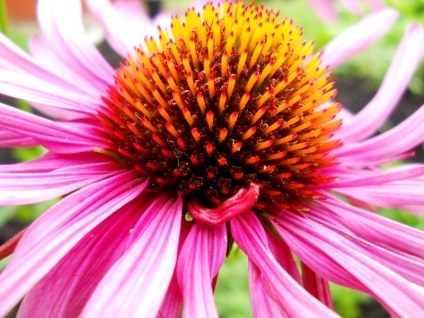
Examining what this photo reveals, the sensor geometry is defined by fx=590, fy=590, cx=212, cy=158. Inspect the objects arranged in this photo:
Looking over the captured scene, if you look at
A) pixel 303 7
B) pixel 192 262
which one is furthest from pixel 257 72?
pixel 303 7

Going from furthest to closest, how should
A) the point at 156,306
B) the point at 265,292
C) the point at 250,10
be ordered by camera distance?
the point at 250,10, the point at 265,292, the point at 156,306

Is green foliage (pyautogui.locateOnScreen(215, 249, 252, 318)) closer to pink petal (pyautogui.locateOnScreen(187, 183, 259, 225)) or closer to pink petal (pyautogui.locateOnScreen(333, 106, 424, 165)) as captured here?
pink petal (pyautogui.locateOnScreen(333, 106, 424, 165))

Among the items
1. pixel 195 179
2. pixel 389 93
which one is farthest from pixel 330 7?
pixel 195 179

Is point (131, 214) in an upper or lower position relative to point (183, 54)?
lower

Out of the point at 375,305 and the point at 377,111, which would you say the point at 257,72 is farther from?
the point at 375,305

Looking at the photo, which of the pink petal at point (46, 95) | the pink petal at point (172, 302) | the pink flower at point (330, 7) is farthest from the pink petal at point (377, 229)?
the pink flower at point (330, 7)

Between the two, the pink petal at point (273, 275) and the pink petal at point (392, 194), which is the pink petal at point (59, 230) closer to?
the pink petal at point (273, 275)

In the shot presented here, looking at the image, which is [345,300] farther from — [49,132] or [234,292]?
[49,132]

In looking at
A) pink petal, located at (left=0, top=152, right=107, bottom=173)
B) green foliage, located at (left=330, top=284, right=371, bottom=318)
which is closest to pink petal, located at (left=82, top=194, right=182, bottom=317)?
pink petal, located at (left=0, top=152, right=107, bottom=173)
